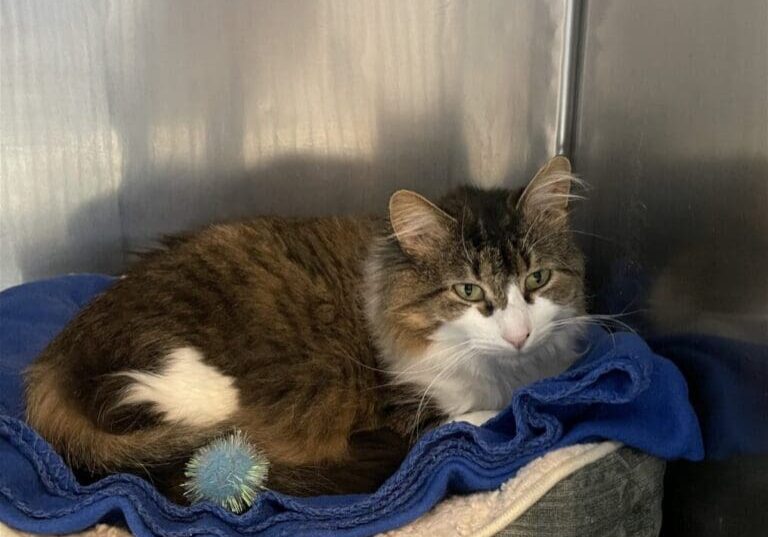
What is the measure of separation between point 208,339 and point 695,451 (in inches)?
35.3

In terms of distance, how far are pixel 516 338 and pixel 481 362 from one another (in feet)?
0.55

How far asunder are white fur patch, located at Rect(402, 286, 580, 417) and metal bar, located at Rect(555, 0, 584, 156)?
0.73m

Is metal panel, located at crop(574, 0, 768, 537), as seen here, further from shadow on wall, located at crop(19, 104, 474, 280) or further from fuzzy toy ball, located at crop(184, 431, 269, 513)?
fuzzy toy ball, located at crop(184, 431, 269, 513)

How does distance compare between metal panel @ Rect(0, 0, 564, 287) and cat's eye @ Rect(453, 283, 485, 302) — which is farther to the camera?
metal panel @ Rect(0, 0, 564, 287)

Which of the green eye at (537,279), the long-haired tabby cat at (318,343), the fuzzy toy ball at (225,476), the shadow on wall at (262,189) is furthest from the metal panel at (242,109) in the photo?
the fuzzy toy ball at (225,476)

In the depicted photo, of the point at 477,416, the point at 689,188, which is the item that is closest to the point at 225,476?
the point at 477,416

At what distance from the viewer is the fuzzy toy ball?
4.14 ft

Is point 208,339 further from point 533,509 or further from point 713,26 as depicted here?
point 713,26

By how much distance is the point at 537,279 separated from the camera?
1557 mm

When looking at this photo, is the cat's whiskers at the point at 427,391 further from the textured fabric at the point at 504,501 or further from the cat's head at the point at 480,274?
the textured fabric at the point at 504,501

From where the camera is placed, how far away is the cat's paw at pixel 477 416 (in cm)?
153

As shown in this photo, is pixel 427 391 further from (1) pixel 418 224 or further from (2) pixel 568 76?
(2) pixel 568 76

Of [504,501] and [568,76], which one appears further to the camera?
[568,76]

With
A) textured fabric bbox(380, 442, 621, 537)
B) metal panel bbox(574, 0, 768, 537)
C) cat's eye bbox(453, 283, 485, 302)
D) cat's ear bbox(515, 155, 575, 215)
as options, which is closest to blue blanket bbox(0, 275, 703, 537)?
textured fabric bbox(380, 442, 621, 537)
